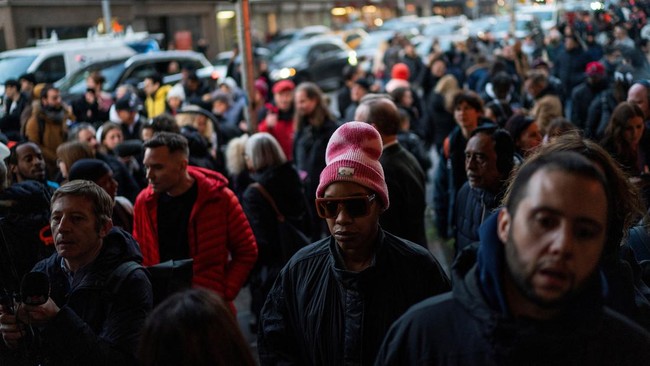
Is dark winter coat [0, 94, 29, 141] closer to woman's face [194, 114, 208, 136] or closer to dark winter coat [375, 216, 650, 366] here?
woman's face [194, 114, 208, 136]

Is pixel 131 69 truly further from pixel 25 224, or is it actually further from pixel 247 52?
pixel 25 224

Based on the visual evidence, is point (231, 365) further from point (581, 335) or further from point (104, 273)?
point (104, 273)

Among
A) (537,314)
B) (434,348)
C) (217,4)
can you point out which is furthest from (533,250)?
(217,4)

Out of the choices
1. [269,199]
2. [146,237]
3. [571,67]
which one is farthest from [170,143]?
[571,67]

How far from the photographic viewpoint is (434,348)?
204cm

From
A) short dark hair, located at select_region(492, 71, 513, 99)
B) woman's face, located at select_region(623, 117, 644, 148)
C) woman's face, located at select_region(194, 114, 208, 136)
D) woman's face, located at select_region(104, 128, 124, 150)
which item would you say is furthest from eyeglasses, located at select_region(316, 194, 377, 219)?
short dark hair, located at select_region(492, 71, 513, 99)

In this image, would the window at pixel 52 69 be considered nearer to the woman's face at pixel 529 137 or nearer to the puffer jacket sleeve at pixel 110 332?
the woman's face at pixel 529 137

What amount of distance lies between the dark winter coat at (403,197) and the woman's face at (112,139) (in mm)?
3440

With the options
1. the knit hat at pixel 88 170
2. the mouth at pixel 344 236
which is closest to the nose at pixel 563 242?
the mouth at pixel 344 236

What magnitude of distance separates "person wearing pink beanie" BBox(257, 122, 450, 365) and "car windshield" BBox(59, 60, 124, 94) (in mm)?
12684

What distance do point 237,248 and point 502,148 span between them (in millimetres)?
1731

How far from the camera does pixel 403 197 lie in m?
4.86

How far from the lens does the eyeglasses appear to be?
3.05 metres

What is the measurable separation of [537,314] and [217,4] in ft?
120
